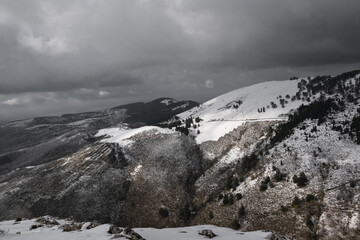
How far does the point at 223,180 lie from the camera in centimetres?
7500

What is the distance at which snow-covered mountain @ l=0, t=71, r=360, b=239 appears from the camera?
170 feet

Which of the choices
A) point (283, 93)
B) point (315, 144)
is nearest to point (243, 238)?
point (315, 144)

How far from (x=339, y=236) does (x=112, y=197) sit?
6137 cm

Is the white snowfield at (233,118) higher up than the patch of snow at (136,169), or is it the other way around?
the white snowfield at (233,118)

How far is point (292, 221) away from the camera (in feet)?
161

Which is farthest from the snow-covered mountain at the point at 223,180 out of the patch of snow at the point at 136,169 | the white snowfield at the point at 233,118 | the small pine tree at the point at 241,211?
the white snowfield at the point at 233,118

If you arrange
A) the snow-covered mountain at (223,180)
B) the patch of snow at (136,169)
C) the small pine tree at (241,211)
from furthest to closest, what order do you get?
1. the patch of snow at (136,169)
2. the small pine tree at (241,211)
3. the snow-covered mountain at (223,180)

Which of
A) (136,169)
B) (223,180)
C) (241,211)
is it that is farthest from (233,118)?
(241,211)

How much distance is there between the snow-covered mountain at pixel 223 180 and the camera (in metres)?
51.7

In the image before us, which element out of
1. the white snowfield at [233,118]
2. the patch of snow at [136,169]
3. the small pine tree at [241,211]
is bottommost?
the small pine tree at [241,211]

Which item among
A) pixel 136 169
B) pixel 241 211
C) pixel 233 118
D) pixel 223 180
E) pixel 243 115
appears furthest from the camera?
pixel 243 115

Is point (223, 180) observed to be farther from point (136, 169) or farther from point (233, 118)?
point (233, 118)

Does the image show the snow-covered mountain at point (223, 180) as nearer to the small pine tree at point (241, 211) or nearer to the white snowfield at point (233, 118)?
the small pine tree at point (241, 211)

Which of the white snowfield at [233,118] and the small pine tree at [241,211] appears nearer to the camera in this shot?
the small pine tree at [241,211]
